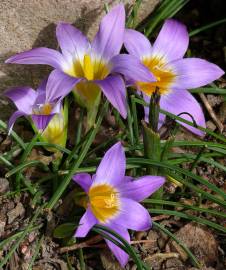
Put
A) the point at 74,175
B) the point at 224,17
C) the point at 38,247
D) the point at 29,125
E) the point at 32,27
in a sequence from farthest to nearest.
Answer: the point at 224,17 → the point at 29,125 → the point at 32,27 → the point at 38,247 → the point at 74,175

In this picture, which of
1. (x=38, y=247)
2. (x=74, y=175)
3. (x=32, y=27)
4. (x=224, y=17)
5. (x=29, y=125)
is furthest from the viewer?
(x=224, y=17)

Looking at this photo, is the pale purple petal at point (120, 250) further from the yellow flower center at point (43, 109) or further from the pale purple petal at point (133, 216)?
the yellow flower center at point (43, 109)

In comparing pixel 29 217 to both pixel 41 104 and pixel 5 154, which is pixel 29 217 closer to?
pixel 5 154

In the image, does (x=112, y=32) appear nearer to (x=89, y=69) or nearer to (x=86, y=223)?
(x=89, y=69)

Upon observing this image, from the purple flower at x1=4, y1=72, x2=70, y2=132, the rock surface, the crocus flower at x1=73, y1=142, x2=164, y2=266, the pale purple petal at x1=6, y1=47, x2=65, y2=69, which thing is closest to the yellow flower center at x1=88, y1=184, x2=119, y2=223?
the crocus flower at x1=73, y1=142, x2=164, y2=266

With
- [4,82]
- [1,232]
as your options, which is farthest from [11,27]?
[1,232]

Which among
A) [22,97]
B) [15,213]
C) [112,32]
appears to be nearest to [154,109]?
[112,32]

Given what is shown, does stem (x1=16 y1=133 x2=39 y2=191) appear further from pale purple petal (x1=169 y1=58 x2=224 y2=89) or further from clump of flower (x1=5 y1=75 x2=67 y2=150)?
pale purple petal (x1=169 y1=58 x2=224 y2=89)
